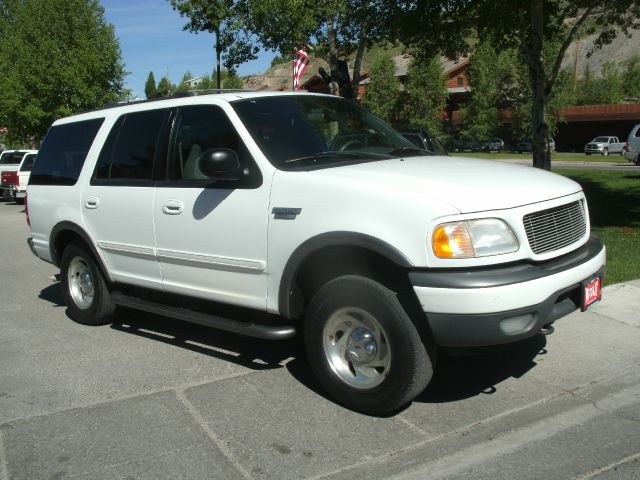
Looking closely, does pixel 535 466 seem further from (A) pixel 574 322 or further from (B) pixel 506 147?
(B) pixel 506 147

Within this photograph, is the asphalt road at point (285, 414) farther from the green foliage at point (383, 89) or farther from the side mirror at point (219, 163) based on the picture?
the green foliage at point (383, 89)

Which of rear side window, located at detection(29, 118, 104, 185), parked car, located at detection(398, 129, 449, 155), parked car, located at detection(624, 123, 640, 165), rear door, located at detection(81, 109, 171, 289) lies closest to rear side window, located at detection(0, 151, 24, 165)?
parked car, located at detection(398, 129, 449, 155)

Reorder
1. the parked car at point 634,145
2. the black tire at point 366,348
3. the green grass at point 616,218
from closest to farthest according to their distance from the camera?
the black tire at point 366,348
the green grass at point 616,218
the parked car at point 634,145

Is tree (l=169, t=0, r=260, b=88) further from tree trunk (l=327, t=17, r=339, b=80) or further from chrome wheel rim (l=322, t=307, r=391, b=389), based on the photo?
chrome wheel rim (l=322, t=307, r=391, b=389)

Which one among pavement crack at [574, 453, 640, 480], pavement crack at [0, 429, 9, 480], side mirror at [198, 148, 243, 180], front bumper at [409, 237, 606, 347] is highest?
side mirror at [198, 148, 243, 180]

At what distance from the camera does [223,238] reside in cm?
446

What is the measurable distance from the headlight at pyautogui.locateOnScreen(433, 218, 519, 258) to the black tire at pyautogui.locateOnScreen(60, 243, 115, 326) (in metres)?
3.59

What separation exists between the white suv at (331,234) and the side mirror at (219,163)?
11mm

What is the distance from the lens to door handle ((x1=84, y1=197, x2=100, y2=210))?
5550mm

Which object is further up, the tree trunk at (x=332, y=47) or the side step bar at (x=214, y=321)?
the tree trunk at (x=332, y=47)

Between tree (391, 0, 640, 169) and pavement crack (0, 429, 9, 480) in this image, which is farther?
tree (391, 0, 640, 169)

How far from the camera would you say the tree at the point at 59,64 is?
27.6 m

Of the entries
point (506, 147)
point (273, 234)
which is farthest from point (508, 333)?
point (506, 147)

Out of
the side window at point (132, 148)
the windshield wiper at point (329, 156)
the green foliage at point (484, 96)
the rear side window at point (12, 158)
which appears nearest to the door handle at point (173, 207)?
the side window at point (132, 148)
